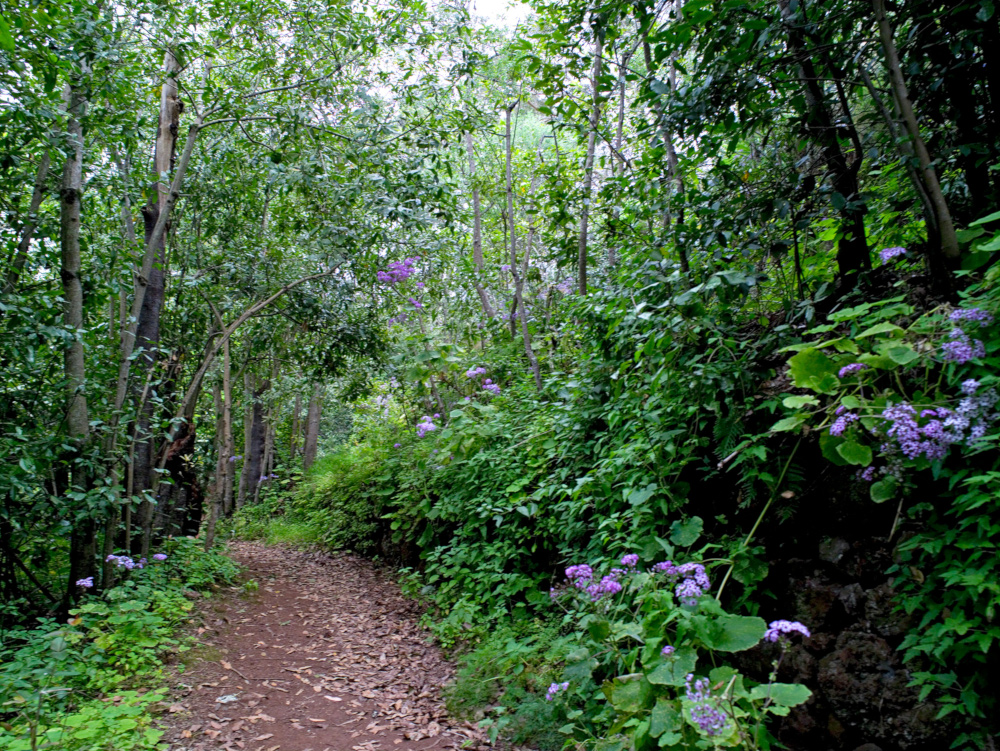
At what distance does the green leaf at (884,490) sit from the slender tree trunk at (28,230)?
17.3 ft

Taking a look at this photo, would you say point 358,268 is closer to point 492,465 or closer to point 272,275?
point 272,275

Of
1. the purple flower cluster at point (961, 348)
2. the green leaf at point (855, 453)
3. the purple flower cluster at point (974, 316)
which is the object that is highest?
the purple flower cluster at point (974, 316)

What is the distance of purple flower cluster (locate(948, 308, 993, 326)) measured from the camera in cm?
206

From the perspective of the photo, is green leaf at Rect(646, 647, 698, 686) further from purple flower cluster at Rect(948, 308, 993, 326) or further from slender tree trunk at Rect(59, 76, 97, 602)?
slender tree trunk at Rect(59, 76, 97, 602)

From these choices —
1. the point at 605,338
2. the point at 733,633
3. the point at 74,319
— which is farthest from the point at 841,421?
the point at 74,319

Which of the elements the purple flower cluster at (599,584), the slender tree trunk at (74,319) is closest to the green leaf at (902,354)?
the purple flower cluster at (599,584)

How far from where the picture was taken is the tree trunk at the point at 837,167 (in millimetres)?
2871

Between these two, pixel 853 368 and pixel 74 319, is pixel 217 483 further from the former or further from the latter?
pixel 853 368

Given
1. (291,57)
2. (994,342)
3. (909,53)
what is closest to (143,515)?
(291,57)

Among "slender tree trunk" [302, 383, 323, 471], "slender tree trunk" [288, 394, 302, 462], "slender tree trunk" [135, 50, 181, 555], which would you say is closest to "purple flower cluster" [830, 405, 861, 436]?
"slender tree trunk" [135, 50, 181, 555]

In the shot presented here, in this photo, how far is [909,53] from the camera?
2.89 m

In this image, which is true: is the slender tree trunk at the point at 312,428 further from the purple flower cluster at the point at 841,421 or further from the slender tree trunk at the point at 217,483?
the purple flower cluster at the point at 841,421

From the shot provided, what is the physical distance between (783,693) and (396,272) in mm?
6299

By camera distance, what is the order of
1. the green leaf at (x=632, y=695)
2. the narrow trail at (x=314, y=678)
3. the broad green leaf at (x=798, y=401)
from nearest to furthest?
the green leaf at (x=632, y=695) → the broad green leaf at (x=798, y=401) → the narrow trail at (x=314, y=678)
